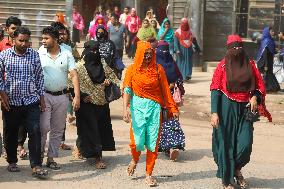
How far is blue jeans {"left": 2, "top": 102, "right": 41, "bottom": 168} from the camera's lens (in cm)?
707

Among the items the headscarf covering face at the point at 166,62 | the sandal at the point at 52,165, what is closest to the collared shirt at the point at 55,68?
the sandal at the point at 52,165

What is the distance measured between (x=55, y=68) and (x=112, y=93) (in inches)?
32.5

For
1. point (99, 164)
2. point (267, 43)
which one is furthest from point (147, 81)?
point (267, 43)

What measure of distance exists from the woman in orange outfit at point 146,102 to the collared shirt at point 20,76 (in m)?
0.99

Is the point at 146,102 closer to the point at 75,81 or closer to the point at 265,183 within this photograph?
the point at 75,81

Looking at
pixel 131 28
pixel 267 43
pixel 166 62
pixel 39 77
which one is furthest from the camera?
pixel 131 28

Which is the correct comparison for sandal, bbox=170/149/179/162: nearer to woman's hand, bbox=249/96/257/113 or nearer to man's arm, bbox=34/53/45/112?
woman's hand, bbox=249/96/257/113

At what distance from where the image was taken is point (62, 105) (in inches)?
292

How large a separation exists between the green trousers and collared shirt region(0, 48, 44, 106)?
1944 mm

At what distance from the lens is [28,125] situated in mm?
7082

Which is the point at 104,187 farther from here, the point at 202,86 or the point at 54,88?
the point at 202,86

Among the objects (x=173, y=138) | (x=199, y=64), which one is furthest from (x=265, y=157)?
(x=199, y=64)

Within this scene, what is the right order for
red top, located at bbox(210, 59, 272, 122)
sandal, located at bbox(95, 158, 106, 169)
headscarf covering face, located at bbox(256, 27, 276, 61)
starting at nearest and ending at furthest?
1. red top, located at bbox(210, 59, 272, 122)
2. sandal, located at bbox(95, 158, 106, 169)
3. headscarf covering face, located at bbox(256, 27, 276, 61)

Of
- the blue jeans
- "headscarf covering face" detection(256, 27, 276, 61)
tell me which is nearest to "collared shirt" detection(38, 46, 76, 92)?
the blue jeans
